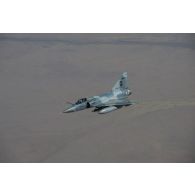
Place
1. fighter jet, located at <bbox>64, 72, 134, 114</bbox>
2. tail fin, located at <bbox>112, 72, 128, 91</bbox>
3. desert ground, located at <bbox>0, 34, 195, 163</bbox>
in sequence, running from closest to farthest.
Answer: desert ground, located at <bbox>0, 34, 195, 163</bbox> < fighter jet, located at <bbox>64, 72, 134, 114</bbox> < tail fin, located at <bbox>112, 72, 128, 91</bbox>

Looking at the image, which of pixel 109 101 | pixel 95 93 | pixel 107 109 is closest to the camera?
pixel 107 109

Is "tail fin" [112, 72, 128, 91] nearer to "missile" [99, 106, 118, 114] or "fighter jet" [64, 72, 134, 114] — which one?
"fighter jet" [64, 72, 134, 114]

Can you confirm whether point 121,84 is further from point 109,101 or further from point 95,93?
point 95,93

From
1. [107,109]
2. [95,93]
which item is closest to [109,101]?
[107,109]

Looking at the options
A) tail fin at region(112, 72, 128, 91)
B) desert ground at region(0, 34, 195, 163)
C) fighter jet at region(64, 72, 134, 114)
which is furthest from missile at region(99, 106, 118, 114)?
tail fin at region(112, 72, 128, 91)

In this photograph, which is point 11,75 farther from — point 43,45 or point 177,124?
point 177,124

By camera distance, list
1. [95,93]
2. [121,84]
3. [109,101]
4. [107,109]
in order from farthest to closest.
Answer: [95,93] < [121,84] < [109,101] < [107,109]

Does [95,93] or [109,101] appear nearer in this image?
[109,101]
